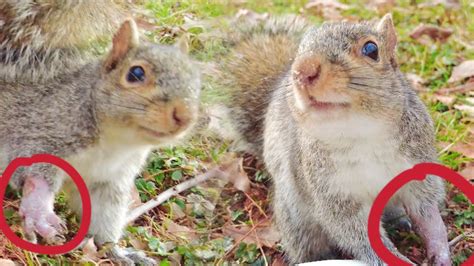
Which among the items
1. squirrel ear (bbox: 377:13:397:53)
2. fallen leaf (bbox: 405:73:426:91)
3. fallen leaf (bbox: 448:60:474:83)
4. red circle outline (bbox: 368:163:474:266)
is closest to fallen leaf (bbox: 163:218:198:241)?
red circle outline (bbox: 368:163:474:266)

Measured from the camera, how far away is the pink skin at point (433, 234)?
1051 millimetres

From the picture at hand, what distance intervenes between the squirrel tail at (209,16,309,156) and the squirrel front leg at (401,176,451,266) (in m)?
0.26

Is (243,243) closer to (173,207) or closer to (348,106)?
(173,207)

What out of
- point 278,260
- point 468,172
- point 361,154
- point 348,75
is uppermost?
point 348,75

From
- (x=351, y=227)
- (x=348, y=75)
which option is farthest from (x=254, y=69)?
(x=348, y=75)

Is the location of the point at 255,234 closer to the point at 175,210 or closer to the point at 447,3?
the point at 175,210

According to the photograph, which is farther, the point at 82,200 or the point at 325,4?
the point at 325,4

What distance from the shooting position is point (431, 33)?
1587 millimetres

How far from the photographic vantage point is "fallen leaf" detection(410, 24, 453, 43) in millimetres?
1536

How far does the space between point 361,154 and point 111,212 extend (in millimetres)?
325

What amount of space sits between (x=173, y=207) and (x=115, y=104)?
154mm

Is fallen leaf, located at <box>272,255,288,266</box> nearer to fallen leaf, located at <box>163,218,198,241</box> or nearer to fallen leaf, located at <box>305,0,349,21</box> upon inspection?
fallen leaf, located at <box>163,218,198,241</box>

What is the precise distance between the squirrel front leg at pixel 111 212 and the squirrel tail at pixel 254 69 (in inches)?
7.9

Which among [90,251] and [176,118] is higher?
[176,118]
